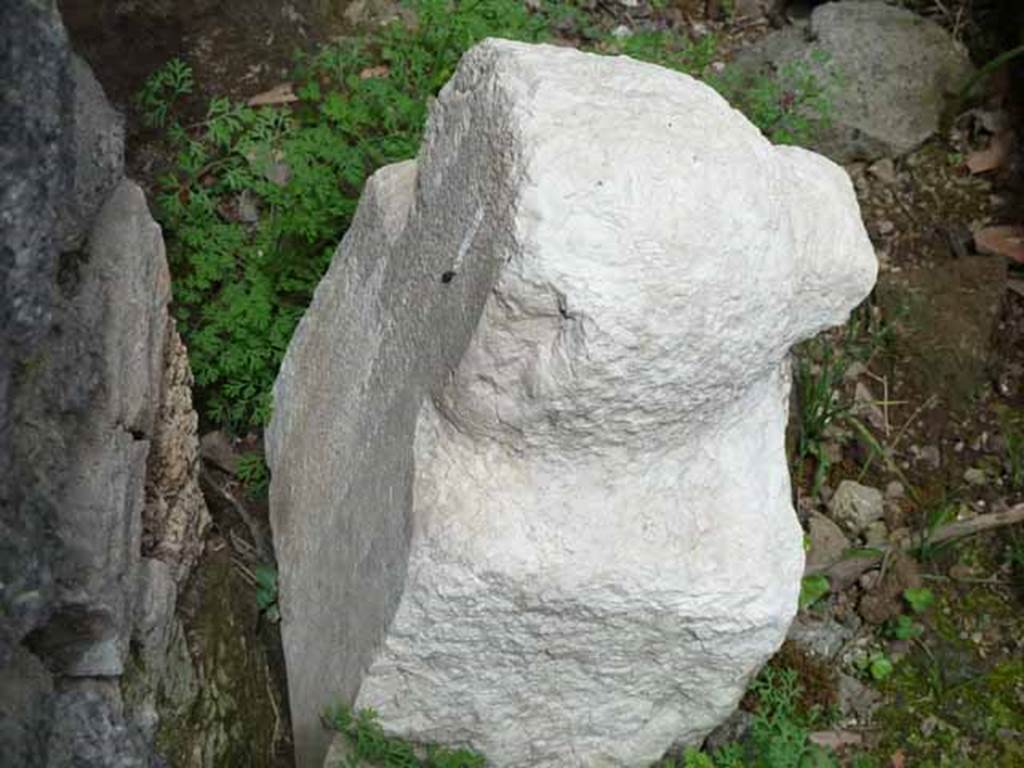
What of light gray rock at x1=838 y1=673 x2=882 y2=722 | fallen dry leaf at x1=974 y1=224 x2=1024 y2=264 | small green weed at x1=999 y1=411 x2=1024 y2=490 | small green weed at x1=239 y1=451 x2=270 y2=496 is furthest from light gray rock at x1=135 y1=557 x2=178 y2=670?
fallen dry leaf at x1=974 y1=224 x2=1024 y2=264

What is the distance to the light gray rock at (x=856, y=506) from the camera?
3.46 m

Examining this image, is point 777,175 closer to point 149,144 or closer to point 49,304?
point 49,304

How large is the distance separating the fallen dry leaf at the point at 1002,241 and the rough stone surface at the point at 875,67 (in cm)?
37

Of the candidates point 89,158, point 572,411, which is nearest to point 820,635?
point 572,411

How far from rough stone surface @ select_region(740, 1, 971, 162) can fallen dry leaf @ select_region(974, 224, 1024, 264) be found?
0.37 metres

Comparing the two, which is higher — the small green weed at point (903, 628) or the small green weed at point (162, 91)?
the small green weed at point (162, 91)

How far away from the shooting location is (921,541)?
3312 millimetres

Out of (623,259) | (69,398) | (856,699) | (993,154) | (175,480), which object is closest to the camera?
(623,259)

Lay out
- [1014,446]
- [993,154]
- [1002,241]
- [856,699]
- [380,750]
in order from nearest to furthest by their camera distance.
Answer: [380,750] → [856,699] → [1014,446] → [1002,241] → [993,154]

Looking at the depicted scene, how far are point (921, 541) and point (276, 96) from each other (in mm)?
2190

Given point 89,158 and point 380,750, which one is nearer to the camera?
point 89,158

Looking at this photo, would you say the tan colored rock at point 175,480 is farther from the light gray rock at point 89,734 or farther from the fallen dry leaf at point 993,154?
the fallen dry leaf at point 993,154

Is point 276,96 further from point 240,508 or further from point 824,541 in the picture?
point 824,541

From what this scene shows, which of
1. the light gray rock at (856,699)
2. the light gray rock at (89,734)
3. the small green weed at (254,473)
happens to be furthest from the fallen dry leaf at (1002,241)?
the light gray rock at (89,734)
